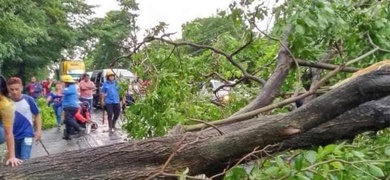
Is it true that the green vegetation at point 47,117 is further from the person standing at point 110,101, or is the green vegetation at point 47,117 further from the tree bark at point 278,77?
the tree bark at point 278,77

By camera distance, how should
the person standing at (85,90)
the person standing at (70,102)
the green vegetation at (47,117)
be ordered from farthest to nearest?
the green vegetation at (47,117), the person standing at (85,90), the person standing at (70,102)

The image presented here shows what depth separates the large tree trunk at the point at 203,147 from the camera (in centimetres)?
371

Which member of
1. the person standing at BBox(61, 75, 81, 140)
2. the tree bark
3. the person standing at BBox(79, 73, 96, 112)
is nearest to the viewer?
the tree bark

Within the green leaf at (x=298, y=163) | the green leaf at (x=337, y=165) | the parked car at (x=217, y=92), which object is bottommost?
the green leaf at (x=337, y=165)

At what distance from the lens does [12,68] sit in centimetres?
3753

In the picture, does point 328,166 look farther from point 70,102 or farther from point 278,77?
point 70,102

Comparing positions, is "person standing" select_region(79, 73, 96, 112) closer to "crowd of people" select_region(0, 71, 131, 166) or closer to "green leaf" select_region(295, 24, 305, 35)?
"crowd of people" select_region(0, 71, 131, 166)

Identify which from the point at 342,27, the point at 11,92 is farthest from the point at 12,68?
the point at 342,27

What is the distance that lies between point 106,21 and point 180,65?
42.1 metres

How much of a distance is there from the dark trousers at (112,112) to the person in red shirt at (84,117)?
0.52 meters

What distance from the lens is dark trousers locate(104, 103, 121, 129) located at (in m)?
14.8

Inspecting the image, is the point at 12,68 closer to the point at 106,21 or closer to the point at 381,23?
the point at 106,21

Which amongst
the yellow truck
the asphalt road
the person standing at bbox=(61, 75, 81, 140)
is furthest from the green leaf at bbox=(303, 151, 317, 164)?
the yellow truck

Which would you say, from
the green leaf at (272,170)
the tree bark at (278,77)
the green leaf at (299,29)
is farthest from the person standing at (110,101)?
the green leaf at (272,170)
